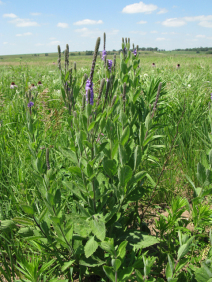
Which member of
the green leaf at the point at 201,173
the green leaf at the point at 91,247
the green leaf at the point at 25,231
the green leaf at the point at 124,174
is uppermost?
the green leaf at the point at 124,174

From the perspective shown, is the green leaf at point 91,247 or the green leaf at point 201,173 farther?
the green leaf at point 201,173

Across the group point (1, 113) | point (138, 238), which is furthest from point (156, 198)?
point (1, 113)

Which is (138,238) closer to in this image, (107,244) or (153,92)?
(107,244)

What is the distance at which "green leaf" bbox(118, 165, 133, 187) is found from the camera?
105cm

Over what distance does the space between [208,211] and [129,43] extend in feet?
4.86

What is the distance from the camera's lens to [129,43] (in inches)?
77.1

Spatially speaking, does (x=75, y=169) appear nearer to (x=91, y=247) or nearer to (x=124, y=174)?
(x=124, y=174)

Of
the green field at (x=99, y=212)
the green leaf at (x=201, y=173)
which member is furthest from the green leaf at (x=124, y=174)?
the green leaf at (x=201, y=173)

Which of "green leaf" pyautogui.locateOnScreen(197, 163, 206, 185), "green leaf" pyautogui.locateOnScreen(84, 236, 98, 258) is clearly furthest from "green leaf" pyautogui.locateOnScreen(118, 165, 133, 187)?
"green leaf" pyautogui.locateOnScreen(197, 163, 206, 185)

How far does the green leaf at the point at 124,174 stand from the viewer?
3.46 ft

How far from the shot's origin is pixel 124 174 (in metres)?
1.07

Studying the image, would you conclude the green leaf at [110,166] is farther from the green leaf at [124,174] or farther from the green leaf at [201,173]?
the green leaf at [201,173]

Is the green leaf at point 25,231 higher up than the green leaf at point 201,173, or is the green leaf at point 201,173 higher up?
the green leaf at point 201,173

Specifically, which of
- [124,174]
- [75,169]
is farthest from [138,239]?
[75,169]
